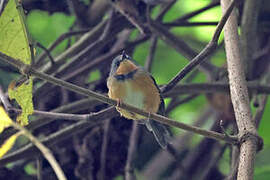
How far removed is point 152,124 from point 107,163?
592 mm

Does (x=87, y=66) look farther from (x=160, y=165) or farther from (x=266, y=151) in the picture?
(x=266, y=151)

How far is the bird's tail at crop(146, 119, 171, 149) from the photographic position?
10.0 ft

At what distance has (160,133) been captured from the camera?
3.13 m

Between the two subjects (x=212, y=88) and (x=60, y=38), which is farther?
(x=60, y=38)

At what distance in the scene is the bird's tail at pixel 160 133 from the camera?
306 cm

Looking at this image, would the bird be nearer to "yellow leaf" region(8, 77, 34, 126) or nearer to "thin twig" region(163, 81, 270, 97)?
"thin twig" region(163, 81, 270, 97)

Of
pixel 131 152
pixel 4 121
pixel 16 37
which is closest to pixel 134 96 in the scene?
pixel 131 152

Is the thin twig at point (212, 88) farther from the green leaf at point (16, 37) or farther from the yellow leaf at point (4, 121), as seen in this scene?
the yellow leaf at point (4, 121)

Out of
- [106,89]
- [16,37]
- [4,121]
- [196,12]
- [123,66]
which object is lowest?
[4,121]

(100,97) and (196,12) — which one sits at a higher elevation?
(196,12)

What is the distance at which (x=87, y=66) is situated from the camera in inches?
139

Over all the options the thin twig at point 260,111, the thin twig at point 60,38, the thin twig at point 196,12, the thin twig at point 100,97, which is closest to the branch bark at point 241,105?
the thin twig at point 100,97

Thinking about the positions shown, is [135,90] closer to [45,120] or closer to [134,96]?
[134,96]

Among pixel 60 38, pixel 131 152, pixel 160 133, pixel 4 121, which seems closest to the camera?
pixel 4 121
